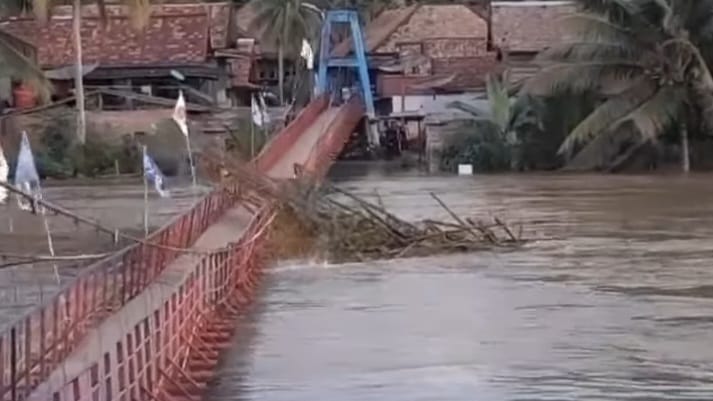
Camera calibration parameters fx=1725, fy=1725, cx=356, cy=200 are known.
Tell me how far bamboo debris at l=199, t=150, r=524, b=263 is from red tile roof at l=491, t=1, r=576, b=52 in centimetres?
4066

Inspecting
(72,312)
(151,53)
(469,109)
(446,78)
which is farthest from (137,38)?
(72,312)

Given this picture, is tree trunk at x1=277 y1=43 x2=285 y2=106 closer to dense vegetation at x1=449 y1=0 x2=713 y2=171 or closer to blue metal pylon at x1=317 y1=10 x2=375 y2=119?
blue metal pylon at x1=317 y1=10 x2=375 y2=119

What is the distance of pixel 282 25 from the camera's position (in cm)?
7669

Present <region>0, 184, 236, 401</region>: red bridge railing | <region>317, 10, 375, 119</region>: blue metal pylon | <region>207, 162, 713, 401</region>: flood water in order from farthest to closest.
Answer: <region>317, 10, 375, 119</region>: blue metal pylon → <region>207, 162, 713, 401</region>: flood water → <region>0, 184, 236, 401</region>: red bridge railing

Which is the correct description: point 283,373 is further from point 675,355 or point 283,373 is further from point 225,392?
point 675,355

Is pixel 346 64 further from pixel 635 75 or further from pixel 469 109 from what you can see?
pixel 635 75

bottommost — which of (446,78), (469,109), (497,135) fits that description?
(497,135)

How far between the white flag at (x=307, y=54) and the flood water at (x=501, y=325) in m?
34.2

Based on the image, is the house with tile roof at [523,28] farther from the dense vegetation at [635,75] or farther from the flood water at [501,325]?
the flood water at [501,325]

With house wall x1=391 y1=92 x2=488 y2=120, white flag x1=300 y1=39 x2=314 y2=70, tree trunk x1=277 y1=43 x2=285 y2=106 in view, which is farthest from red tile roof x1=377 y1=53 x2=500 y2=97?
tree trunk x1=277 y1=43 x2=285 y2=106

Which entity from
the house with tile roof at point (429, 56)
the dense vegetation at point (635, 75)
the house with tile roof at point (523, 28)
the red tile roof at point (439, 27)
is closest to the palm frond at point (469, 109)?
the house with tile roof at point (429, 56)

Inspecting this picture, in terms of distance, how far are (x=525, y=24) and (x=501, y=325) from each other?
53552 millimetres

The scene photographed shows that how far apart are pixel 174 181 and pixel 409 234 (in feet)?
79.3

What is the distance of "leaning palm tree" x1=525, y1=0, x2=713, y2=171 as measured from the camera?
179 feet
